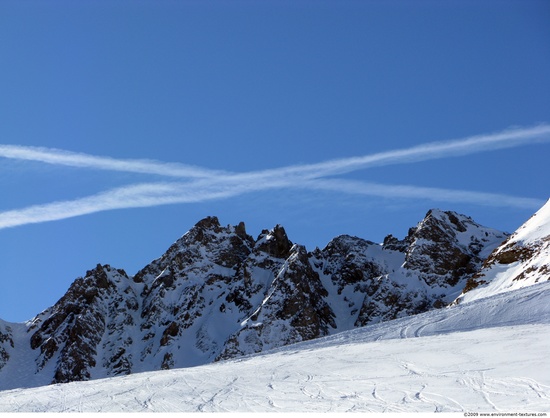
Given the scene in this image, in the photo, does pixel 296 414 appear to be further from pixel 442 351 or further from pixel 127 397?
pixel 442 351

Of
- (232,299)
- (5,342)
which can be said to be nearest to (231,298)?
(232,299)

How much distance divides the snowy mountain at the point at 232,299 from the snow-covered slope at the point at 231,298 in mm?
225

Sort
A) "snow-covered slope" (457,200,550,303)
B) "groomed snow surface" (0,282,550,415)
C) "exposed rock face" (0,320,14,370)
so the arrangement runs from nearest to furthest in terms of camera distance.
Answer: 1. "groomed snow surface" (0,282,550,415)
2. "snow-covered slope" (457,200,550,303)
3. "exposed rock face" (0,320,14,370)

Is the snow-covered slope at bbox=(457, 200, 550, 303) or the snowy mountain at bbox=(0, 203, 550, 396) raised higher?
the snow-covered slope at bbox=(457, 200, 550, 303)

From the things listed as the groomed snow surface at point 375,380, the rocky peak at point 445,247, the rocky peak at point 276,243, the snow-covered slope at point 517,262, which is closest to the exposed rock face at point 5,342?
the rocky peak at point 276,243

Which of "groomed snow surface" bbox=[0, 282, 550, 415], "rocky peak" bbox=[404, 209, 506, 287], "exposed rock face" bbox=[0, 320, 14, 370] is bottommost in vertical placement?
"exposed rock face" bbox=[0, 320, 14, 370]

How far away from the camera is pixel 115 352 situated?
14150 cm

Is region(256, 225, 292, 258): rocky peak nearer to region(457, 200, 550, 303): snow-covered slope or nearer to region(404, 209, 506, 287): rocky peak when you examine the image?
region(404, 209, 506, 287): rocky peak

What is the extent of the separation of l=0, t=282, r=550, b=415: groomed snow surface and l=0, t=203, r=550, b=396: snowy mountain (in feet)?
251

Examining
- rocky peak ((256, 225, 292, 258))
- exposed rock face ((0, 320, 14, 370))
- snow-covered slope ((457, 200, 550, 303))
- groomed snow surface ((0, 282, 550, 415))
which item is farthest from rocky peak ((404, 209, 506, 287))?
groomed snow surface ((0, 282, 550, 415))

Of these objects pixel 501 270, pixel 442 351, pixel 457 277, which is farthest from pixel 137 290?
pixel 442 351

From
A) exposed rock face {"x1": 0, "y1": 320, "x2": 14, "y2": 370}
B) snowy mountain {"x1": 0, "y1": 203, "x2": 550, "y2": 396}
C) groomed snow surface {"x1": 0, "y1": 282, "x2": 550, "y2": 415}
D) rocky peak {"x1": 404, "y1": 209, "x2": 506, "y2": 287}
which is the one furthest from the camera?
exposed rock face {"x1": 0, "y1": 320, "x2": 14, "y2": 370}

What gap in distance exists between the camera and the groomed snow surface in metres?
30.5

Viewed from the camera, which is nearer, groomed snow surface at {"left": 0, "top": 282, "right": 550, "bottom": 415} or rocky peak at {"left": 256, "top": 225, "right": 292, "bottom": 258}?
groomed snow surface at {"left": 0, "top": 282, "right": 550, "bottom": 415}
